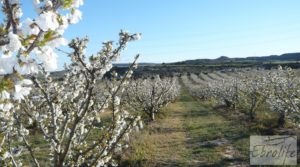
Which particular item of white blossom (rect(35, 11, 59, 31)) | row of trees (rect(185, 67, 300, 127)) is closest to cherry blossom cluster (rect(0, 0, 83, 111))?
white blossom (rect(35, 11, 59, 31))

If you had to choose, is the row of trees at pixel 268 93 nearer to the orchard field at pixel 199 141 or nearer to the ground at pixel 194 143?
the orchard field at pixel 199 141

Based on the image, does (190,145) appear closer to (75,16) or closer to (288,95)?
(288,95)

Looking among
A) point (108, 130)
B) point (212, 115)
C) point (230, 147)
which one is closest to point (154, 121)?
point (212, 115)

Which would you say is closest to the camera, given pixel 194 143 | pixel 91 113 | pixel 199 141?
pixel 91 113

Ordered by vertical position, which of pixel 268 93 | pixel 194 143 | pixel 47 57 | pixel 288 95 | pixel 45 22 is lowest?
pixel 194 143

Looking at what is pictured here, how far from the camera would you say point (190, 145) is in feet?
62.9

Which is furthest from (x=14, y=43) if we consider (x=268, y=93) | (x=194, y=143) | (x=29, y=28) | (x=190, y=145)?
(x=268, y=93)

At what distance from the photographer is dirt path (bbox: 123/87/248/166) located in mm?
15812

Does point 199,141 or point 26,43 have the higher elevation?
point 26,43

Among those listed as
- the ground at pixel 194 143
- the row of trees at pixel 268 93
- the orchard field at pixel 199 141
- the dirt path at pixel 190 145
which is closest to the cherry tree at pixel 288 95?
the row of trees at pixel 268 93

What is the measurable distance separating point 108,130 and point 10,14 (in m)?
4.05

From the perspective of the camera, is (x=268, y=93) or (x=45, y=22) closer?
(x=45, y=22)

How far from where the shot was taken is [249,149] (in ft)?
56.4

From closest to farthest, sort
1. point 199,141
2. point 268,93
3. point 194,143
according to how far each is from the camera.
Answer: point 194,143 → point 199,141 → point 268,93
